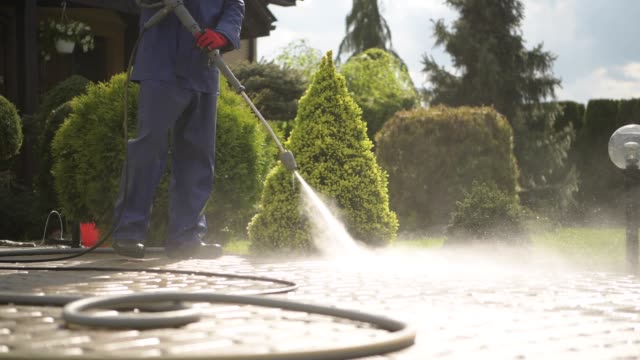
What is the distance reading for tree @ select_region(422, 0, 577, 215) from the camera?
23203 mm

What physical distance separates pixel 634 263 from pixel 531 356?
454 centimetres

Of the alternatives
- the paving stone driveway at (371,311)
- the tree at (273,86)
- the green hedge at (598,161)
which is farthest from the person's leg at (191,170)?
the green hedge at (598,161)

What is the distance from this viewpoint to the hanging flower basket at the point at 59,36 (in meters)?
14.5

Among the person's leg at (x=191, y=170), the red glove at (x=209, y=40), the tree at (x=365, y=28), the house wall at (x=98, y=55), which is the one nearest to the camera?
the red glove at (x=209, y=40)

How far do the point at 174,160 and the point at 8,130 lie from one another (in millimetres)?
4004

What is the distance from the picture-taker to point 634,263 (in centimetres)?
704

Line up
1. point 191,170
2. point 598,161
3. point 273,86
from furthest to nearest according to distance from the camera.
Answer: point 598,161 → point 273,86 → point 191,170

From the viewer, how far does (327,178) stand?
8.03 metres

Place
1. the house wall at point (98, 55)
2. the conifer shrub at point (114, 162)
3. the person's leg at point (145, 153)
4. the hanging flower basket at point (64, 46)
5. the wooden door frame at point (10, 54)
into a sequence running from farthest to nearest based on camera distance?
the house wall at point (98, 55) < the hanging flower basket at point (64, 46) < the wooden door frame at point (10, 54) < the conifer shrub at point (114, 162) < the person's leg at point (145, 153)

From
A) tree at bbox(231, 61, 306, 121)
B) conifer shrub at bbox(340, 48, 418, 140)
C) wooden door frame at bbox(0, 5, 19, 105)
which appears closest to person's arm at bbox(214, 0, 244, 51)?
wooden door frame at bbox(0, 5, 19, 105)

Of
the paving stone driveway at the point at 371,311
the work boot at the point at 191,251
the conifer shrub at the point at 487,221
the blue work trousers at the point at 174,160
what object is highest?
the blue work trousers at the point at 174,160

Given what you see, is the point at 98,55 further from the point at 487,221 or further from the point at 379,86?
the point at 379,86

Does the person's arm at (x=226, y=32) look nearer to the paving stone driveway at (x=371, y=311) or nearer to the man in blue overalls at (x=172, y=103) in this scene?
the man in blue overalls at (x=172, y=103)

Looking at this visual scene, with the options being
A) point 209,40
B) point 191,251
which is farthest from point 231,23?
point 191,251
